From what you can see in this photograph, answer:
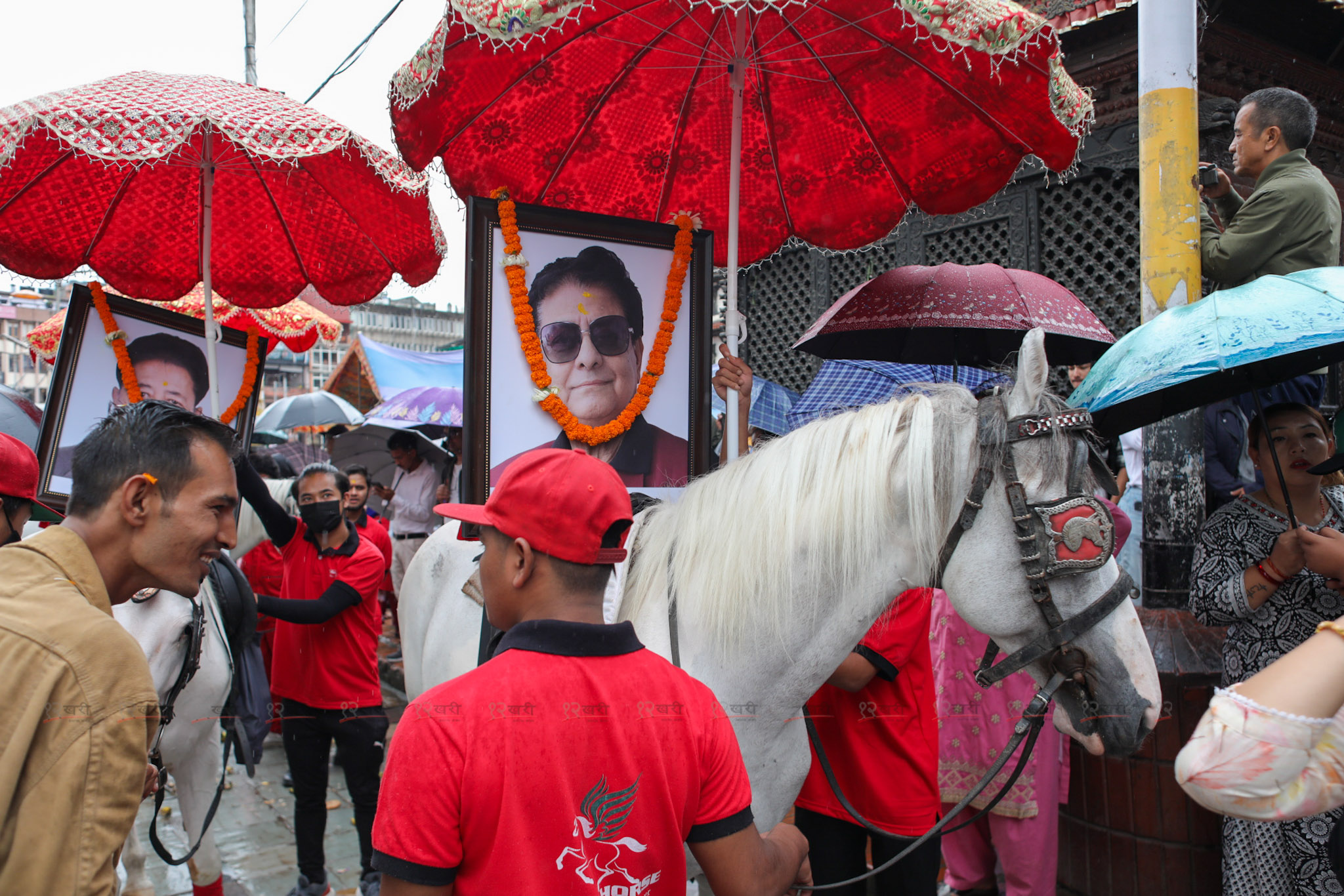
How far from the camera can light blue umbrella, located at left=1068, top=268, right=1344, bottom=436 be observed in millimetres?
2104

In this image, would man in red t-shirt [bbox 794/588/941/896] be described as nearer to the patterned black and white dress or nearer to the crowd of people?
the crowd of people

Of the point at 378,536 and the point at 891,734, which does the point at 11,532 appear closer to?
the point at 378,536

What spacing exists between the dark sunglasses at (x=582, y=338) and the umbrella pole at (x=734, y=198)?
382 millimetres

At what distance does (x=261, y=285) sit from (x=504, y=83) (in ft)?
7.85

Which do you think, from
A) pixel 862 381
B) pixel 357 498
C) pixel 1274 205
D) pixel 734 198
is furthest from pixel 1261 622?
pixel 357 498

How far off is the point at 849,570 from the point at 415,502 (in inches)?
279

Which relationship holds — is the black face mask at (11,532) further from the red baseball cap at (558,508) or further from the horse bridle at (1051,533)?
the horse bridle at (1051,533)

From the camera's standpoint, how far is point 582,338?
9.73 ft

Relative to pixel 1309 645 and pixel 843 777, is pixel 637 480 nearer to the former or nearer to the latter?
pixel 843 777

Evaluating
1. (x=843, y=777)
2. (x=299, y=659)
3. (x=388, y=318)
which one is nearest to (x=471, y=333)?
(x=843, y=777)

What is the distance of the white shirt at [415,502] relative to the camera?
829 cm

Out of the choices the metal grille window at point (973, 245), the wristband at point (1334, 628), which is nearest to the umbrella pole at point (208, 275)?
the wristband at point (1334, 628)

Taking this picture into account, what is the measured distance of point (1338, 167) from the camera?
662 cm

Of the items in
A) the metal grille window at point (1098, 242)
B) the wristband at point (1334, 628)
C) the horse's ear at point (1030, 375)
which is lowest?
the wristband at point (1334, 628)
